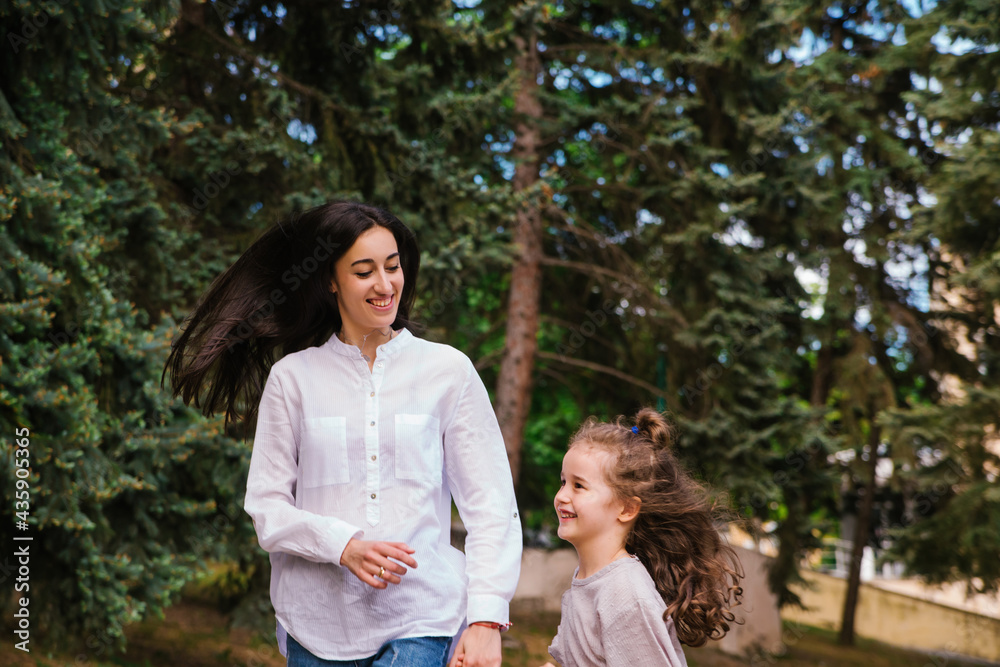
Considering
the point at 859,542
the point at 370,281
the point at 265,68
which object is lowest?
the point at 859,542

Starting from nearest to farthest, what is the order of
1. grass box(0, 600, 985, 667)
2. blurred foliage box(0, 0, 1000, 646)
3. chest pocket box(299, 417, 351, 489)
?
chest pocket box(299, 417, 351, 489)
blurred foliage box(0, 0, 1000, 646)
grass box(0, 600, 985, 667)

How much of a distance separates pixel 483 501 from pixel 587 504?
18.6 inches

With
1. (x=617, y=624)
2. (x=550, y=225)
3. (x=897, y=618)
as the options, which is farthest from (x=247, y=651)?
(x=897, y=618)

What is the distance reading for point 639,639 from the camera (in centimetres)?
270

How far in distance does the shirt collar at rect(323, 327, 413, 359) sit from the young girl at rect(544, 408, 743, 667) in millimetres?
679

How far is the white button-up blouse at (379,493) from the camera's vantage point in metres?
2.54

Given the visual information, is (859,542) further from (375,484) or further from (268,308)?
(375,484)

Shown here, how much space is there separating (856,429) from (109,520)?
10.5m

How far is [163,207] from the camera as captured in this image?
30.4 feet

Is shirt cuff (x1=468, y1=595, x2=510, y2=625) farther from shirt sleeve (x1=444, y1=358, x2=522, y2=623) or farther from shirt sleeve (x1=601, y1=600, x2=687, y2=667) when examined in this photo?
shirt sleeve (x1=601, y1=600, x2=687, y2=667)

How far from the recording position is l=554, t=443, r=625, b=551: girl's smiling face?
117 inches

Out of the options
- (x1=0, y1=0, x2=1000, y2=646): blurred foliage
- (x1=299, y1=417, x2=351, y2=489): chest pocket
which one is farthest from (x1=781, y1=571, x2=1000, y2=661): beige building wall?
(x1=299, y1=417, x2=351, y2=489): chest pocket

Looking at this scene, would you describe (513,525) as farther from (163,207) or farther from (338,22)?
(338,22)

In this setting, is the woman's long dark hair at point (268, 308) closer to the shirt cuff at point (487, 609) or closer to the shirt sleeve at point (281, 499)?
the shirt sleeve at point (281, 499)
